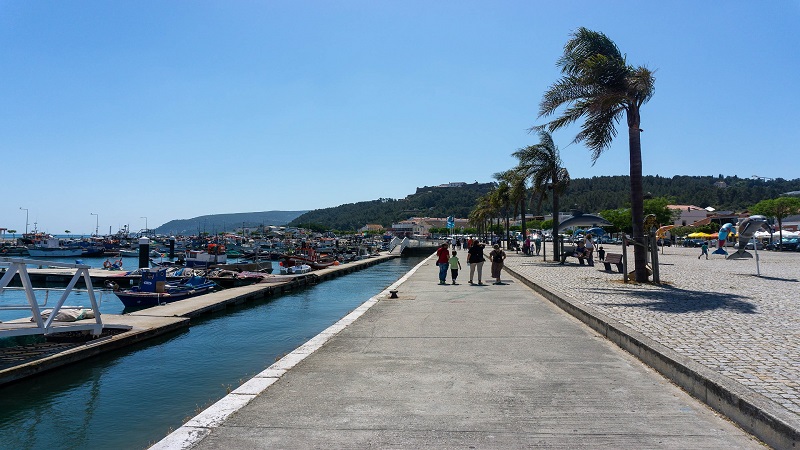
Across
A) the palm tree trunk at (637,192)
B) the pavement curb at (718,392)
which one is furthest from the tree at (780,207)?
the pavement curb at (718,392)

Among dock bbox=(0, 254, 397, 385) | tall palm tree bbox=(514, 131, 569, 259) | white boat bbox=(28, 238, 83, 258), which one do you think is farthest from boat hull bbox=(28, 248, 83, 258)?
tall palm tree bbox=(514, 131, 569, 259)

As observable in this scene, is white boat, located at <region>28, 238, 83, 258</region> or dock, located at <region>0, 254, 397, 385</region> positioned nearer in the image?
dock, located at <region>0, 254, 397, 385</region>

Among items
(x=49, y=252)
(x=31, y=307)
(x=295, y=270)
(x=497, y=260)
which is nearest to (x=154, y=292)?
(x=31, y=307)

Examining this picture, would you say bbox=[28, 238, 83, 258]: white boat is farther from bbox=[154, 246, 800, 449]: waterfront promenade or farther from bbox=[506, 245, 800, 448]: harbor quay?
bbox=[154, 246, 800, 449]: waterfront promenade

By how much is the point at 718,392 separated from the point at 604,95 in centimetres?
1213

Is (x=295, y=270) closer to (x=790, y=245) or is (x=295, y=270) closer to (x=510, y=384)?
(x=510, y=384)

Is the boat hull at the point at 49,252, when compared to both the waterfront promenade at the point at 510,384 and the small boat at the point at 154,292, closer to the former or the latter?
the small boat at the point at 154,292

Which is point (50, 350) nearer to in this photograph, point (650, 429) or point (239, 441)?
point (239, 441)

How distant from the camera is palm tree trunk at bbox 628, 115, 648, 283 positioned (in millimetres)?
16266

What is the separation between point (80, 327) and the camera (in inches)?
447

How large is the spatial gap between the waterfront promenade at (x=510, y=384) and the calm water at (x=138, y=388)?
6.97 ft

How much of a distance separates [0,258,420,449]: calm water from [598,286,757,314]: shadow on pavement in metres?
8.14

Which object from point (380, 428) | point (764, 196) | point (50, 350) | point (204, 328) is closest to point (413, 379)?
point (380, 428)

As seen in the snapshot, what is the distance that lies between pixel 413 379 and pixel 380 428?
5.51 ft
